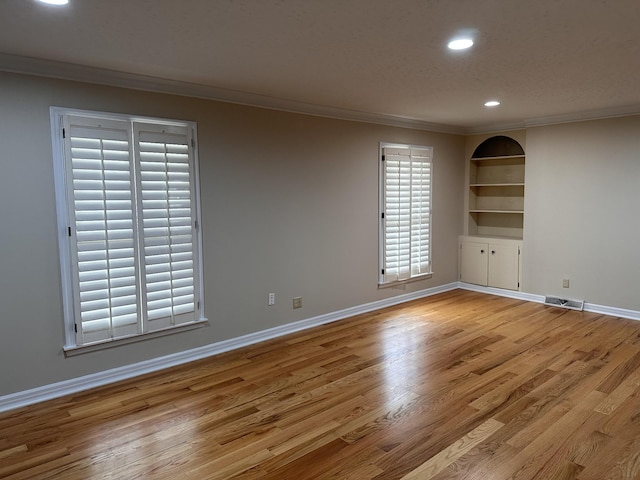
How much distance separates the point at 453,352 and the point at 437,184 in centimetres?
277

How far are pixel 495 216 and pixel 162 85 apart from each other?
5005 millimetres

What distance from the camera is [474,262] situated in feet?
20.9

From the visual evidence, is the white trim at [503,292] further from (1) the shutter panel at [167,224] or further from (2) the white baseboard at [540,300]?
(1) the shutter panel at [167,224]

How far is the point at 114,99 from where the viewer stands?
10.9 ft

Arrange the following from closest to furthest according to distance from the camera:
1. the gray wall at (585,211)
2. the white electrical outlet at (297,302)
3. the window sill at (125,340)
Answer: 1. the window sill at (125,340)
2. the white electrical outlet at (297,302)
3. the gray wall at (585,211)

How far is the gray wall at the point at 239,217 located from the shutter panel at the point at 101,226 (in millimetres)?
146

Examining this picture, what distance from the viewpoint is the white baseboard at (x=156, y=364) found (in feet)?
10.2

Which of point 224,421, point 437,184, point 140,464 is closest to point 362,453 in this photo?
point 224,421

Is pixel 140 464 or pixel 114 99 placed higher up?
pixel 114 99

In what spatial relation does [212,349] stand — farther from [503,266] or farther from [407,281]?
[503,266]

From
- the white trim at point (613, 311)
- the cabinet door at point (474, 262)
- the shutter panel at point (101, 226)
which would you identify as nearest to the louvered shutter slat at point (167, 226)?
the shutter panel at point (101, 226)

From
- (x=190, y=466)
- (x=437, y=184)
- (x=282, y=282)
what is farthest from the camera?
(x=437, y=184)

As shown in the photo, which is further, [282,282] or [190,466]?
[282,282]

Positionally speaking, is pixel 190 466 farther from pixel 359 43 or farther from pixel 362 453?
pixel 359 43
